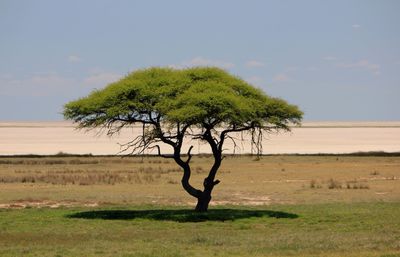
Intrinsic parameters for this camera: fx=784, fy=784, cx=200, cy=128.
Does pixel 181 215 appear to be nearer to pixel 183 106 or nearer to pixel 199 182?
pixel 183 106

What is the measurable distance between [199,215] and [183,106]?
490 centimetres

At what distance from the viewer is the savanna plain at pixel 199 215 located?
79.7ft

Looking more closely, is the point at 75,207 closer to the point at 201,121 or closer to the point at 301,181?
the point at 201,121

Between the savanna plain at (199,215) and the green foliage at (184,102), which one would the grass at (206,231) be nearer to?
the savanna plain at (199,215)

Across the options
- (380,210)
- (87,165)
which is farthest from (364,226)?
(87,165)

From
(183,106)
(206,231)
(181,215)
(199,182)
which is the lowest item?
(206,231)

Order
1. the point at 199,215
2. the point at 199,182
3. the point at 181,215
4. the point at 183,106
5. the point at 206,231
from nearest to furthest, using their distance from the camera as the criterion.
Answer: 1. the point at 206,231
2. the point at 183,106
3. the point at 199,215
4. the point at 181,215
5. the point at 199,182

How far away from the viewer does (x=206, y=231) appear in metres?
30.1

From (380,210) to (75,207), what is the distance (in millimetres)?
15281

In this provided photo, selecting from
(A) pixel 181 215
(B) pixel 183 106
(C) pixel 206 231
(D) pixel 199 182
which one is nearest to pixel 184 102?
(B) pixel 183 106

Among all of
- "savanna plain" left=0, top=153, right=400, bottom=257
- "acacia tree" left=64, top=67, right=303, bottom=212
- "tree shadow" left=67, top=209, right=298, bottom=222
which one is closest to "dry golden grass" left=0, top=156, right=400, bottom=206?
"savanna plain" left=0, top=153, right=400, bottom=257

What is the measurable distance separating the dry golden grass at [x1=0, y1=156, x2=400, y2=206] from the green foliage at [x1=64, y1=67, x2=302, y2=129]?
8.12m

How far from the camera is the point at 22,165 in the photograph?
7781 centimetres

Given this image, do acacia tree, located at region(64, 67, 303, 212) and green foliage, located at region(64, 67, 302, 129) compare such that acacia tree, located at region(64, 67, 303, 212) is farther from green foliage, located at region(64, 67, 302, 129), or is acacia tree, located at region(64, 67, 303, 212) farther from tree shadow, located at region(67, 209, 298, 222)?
tree shadow, located at region(67, 209, 298, 222)
